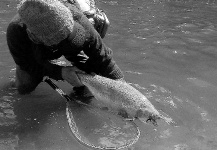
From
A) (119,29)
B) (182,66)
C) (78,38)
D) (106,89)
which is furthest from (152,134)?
(119,29)

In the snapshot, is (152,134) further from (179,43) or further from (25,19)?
(179,43)

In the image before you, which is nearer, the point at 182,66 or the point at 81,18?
the point at 81,18

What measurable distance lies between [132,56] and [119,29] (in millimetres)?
1737

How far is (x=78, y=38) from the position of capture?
2.92 meters

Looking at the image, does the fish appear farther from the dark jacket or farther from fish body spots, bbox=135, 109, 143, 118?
the dark jacket

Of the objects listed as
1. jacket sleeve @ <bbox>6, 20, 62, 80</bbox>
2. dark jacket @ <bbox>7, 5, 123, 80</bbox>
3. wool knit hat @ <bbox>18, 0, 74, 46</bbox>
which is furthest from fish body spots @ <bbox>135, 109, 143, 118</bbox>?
jacket sleeve @ <bbox>6, 20, 62, 80</bbox>

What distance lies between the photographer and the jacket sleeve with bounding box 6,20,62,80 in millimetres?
3182

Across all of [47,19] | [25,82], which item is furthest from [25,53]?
[47,19]

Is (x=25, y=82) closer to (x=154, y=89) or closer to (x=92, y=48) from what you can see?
(x=92, y=48)

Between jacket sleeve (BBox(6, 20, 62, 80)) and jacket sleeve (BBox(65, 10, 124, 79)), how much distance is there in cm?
35

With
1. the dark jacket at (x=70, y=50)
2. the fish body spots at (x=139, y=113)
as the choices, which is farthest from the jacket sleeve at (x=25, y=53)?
the fish body spots at (x=139, y=113)

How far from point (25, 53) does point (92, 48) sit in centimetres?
84

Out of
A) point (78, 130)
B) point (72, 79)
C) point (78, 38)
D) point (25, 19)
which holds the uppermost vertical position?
point (25, 19)

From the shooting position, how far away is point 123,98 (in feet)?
8.89
